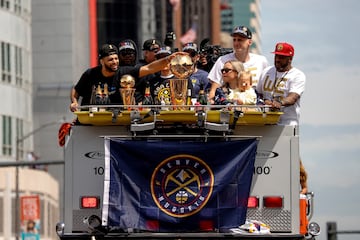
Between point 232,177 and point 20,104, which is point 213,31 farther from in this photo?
point 232,177

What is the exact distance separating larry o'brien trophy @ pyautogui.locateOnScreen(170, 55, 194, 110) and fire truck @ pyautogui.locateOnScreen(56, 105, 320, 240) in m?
0.30

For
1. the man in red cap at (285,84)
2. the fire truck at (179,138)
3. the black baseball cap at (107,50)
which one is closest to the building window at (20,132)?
the black baseball cap at (107,50)

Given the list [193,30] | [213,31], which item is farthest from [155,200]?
[213,31]

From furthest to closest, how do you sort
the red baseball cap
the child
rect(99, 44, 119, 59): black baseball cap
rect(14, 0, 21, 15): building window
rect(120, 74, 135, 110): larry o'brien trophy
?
rect(14, 0, 21, 15): building window
rect(99, 44, 119, 59): black baseball cap
the red baseball cap
the child
rect(120, 74, 135, 110): larry o'brien trophy

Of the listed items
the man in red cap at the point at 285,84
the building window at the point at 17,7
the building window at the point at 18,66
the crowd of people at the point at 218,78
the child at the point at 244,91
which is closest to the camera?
the child at the point at 244,91

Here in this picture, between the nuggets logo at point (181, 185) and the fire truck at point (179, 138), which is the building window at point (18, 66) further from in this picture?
the nuggets logo at point (181, 185)

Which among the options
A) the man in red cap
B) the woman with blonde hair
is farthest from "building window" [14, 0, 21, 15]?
the woman with blonde hair

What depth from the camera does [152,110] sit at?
52.5 feet

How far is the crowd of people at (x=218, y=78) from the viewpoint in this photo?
17.0 meters

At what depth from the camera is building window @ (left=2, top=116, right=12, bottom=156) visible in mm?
71062

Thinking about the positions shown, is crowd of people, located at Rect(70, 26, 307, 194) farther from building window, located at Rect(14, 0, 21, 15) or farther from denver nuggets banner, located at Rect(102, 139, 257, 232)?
building window, located at Rect(14, 0, 21, 15)

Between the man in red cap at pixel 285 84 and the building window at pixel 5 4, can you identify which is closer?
the man in red cap at pixel 285 84

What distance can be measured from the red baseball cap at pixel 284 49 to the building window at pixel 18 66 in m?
57.2

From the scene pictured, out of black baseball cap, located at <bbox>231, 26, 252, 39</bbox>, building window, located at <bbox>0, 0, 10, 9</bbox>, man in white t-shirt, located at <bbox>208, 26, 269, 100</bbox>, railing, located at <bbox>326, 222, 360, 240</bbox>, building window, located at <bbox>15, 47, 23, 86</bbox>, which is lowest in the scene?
railing, located at <bbox>326, 222, 360, 240</bbox>
